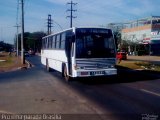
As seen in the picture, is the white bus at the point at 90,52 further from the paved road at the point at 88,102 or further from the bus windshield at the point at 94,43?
the paved road at the point at 88,102

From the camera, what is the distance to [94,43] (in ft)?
56.6

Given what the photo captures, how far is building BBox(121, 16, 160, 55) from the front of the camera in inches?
3051

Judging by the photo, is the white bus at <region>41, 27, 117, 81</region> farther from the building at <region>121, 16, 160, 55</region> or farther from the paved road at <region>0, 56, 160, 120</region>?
the building at <region>121, 16, 160, 55</region>

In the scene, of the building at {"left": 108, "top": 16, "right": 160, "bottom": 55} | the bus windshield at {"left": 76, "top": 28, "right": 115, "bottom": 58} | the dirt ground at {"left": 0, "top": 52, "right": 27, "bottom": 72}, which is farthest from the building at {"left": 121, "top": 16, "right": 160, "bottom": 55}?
the bus windshield at {"left": 76, "top": 28, "right": 115, "bottom": 58}

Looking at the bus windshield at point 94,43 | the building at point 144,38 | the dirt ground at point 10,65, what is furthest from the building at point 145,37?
the bus windshield at point 94,43

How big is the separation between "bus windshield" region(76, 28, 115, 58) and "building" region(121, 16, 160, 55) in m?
58.9

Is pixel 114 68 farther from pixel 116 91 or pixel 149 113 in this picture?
pixel 149 113

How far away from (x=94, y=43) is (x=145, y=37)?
67.1 m

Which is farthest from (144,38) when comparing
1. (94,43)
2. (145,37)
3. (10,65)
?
(94,43)

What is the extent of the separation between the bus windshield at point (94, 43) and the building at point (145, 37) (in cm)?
5887

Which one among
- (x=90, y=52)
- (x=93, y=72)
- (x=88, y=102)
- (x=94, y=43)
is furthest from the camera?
(x=94, y=43)

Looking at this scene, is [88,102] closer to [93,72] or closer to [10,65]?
[93,72]

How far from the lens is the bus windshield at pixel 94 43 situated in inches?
669

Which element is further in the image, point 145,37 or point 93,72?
point 145,37
